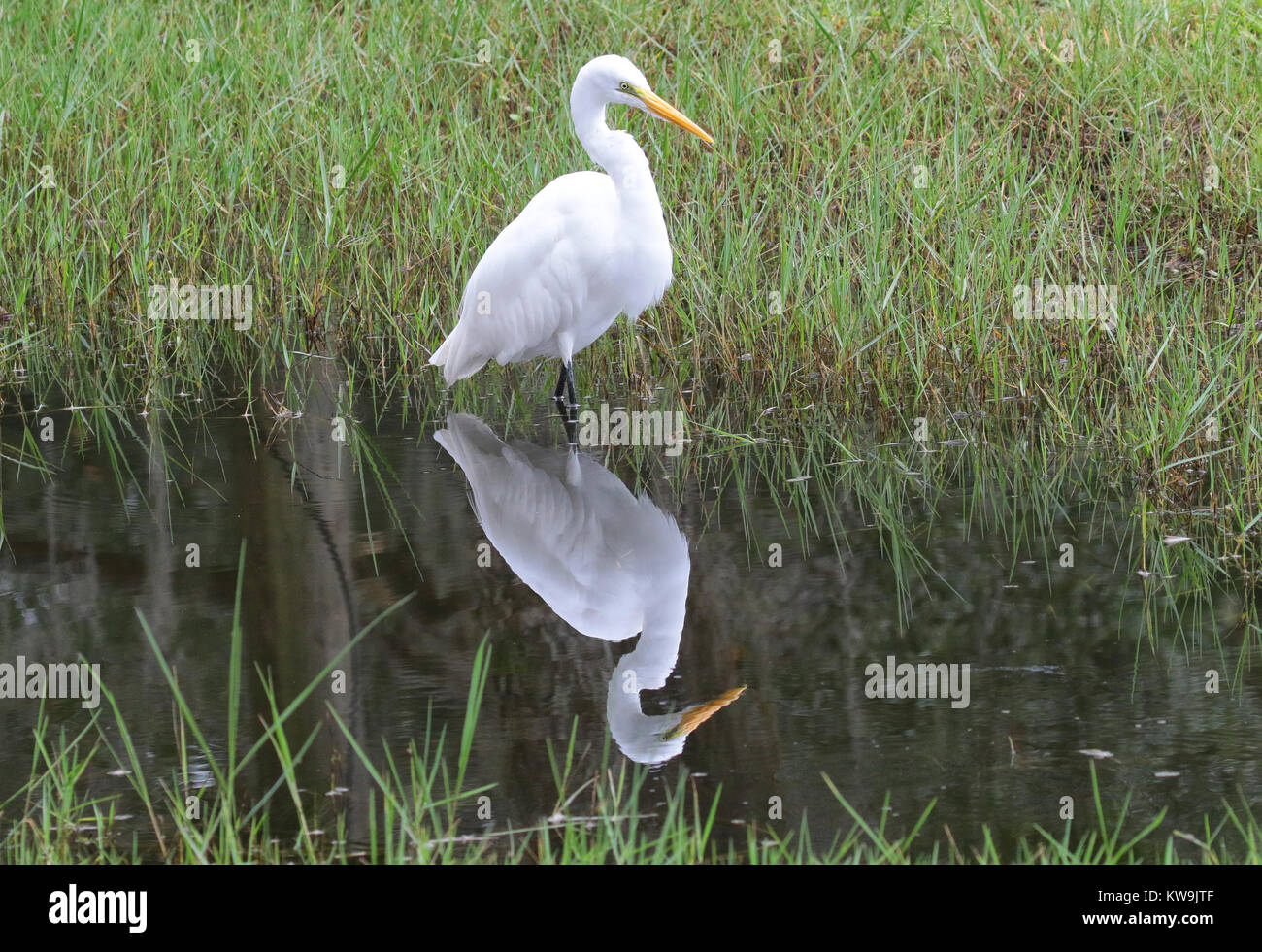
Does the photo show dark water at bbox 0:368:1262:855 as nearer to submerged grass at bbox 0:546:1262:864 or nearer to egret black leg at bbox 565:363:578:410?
submerged grass at bbox 0:546:1262:864

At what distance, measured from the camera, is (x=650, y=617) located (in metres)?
3.97

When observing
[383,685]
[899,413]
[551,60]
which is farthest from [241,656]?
[551,60]

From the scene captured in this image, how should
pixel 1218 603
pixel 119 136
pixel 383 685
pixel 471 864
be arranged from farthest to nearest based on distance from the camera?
1. pixel 119 136
2. pixel 1218 603
3. pixel 383 685
4. pixel 471 864

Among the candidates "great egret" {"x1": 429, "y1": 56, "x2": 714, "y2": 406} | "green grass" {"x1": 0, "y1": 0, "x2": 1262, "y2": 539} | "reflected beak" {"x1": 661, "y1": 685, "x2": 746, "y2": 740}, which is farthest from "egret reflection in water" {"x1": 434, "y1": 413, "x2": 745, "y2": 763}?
"green grass" {"x1": 0, "y1": 0, "x2": 1262, "y2": 539}

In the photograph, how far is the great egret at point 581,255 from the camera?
5781mm

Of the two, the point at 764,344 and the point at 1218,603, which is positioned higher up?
the point at 764,344

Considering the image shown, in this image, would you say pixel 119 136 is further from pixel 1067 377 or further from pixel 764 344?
pixel 1067 377

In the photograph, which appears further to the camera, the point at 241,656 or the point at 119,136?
the point at 119,136

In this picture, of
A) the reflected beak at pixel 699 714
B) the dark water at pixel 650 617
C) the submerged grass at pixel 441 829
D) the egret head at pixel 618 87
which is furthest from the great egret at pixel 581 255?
the submerged grass at pixel 441 829

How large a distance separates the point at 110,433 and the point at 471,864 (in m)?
3.56

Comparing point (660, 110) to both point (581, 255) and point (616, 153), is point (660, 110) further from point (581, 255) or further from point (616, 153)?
point (581, 255)

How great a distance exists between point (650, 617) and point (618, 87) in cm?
258

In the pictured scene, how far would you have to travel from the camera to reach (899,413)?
18.5ft

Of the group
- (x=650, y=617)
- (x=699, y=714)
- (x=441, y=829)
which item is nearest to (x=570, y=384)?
(x=650, y=617)
